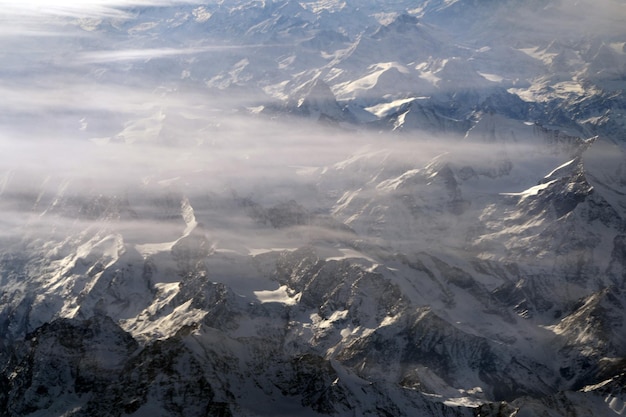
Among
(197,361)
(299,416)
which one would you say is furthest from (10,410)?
(299,416)

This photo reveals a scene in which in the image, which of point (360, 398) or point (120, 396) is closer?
point (120, 396)

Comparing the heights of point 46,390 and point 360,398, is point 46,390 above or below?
above

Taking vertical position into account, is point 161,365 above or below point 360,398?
above

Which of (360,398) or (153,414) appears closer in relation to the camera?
(153,414)

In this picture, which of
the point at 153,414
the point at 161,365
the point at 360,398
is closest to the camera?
the point at 153,414

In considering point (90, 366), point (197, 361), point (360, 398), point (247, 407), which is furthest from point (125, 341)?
point (360, 398)

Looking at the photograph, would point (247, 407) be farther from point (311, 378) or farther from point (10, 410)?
point (10, 410)

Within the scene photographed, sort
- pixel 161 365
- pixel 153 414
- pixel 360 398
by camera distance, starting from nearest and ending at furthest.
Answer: pixel 153 414 < pixel 161 365 < pixel 360 398

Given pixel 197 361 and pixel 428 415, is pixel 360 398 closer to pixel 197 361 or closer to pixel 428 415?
pixel 428 415
